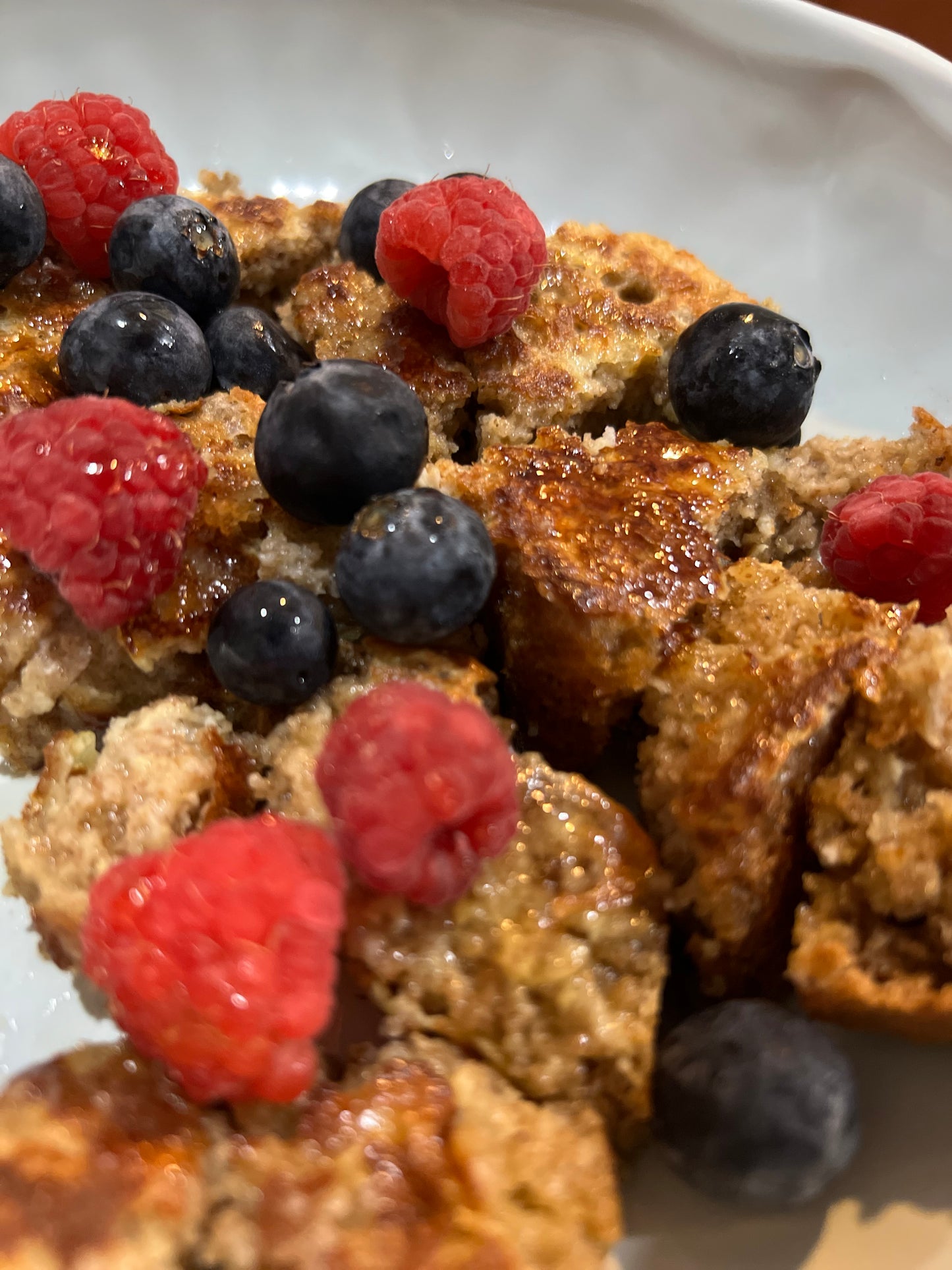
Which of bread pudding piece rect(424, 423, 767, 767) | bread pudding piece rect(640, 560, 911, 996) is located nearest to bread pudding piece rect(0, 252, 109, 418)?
bread pudding piece rect(424, 423, 767, 767)

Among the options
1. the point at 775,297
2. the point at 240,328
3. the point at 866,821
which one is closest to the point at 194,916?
the point at 866,821

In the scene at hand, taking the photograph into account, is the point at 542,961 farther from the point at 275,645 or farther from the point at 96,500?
the point at 96,500

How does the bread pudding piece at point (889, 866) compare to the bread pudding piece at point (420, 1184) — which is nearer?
the bread pudding piece at point (420, 1184)

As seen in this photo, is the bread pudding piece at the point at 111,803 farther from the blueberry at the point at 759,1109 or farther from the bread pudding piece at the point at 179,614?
the blueberry at the point at 759,1109

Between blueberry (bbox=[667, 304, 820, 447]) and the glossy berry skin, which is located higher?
blueberry (bbox=[667, 304, 820, 447])

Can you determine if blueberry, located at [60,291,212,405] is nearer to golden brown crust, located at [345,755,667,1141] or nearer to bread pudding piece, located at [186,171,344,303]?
bread pudding piece, located at [186,171,344,303]

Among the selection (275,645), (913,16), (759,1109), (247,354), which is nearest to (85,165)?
(247,354)

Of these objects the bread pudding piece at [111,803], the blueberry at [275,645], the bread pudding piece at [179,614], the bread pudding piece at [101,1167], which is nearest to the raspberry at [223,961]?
the bread pudding piece at [101,1167]

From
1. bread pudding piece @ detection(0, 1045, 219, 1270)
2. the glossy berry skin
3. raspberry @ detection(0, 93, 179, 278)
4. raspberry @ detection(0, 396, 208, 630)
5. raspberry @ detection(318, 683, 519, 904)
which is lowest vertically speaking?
bread pudding piece @ detection(0, 1045, 219, 1270)
